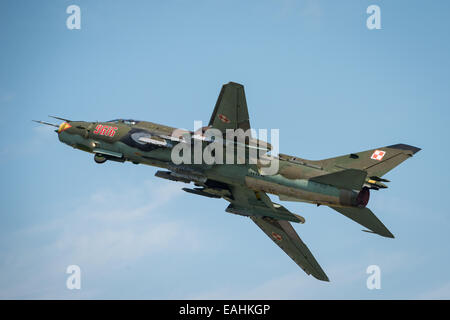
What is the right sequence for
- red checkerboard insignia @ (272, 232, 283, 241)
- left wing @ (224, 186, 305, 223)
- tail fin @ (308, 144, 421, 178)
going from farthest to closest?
red checkerboard insignia @ (272, 232, 283, 241), left wing @ (224, 186, 305, 223), tail fin @ (308, 144, 421, 178)

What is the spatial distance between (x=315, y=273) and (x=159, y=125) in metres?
14.6

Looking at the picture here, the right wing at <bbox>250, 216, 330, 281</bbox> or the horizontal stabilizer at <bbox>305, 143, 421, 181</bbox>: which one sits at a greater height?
the horizontal stabilizer at <bbox>305, 143, 421, 181</bbox>

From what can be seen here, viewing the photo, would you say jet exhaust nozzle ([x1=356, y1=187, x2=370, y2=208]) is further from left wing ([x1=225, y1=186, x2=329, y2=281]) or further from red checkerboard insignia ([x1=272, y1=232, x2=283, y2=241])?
red checkerboard insignia ([x1=272, y1=232, x2=283, y2=241])

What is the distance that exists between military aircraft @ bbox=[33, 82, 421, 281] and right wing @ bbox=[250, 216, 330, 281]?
9.21ft

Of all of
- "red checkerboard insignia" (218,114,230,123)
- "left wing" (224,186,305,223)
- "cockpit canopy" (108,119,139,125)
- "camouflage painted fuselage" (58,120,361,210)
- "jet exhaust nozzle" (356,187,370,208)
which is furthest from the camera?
"left wing" (224,186,305,223)

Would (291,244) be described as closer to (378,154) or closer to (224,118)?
(378,154)

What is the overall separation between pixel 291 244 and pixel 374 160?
9589 mm

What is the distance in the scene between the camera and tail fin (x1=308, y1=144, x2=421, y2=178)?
3666 centimetres

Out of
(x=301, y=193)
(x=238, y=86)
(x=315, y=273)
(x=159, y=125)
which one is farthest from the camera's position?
(x=315, y=273)

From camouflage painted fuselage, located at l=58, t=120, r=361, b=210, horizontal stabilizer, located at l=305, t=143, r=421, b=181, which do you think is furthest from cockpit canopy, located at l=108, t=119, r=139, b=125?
horizontal stabilizer, located at l=305, t=143, r=421, b=181

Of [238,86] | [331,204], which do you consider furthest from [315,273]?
[238,86]

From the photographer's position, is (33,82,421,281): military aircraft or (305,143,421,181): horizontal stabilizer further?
(305,143,421,181): horizontal stabilizer

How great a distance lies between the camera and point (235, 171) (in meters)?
37.3

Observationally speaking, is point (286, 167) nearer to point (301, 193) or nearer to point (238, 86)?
point (301, 193)
